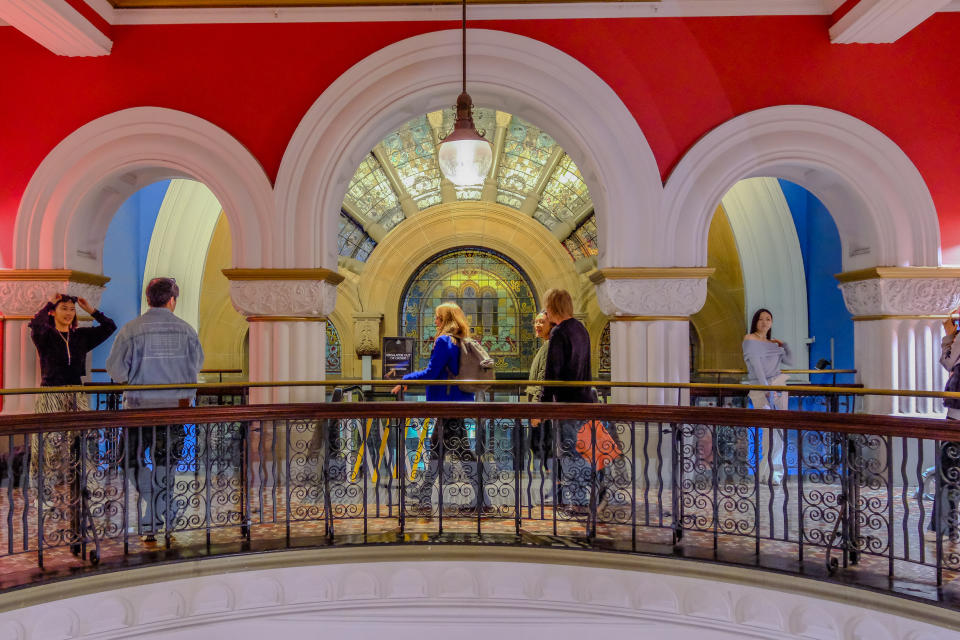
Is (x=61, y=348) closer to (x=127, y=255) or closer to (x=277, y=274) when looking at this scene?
(x=277, y=274)

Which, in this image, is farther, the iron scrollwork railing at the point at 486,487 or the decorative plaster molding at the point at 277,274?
the decorative plaster molding at the point at 277,274

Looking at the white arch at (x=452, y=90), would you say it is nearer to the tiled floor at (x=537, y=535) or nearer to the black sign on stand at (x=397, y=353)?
the tiled floor at (x=537, y=535)

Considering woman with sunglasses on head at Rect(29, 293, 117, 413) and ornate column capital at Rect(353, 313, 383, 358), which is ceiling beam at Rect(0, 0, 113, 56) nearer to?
woman with sunglasses on head at Rect(29, 293, 117, 413)

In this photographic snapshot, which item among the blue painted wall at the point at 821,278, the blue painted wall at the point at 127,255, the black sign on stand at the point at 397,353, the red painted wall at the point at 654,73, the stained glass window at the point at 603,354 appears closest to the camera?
the red painted wall at the point at 654,73

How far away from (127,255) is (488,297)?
5.76 m

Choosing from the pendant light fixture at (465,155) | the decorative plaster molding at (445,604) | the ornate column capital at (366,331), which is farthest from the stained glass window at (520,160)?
the decorative plaster molding at (445,604)

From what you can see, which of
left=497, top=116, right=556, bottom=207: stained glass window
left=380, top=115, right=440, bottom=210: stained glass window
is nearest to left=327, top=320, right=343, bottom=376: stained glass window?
left=380, top=115, right=440, bottom=210: stained glass window

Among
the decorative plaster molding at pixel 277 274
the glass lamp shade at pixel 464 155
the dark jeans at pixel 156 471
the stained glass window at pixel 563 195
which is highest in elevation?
the stained glass window at pixel 563 195

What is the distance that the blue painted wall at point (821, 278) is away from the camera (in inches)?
336

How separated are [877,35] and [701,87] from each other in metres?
1.55

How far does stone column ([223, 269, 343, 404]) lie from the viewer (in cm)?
608

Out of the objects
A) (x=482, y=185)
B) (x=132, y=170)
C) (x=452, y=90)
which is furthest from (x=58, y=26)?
(x=482, y=185)

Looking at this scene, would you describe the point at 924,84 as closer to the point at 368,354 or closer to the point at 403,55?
A: the point at 403,55

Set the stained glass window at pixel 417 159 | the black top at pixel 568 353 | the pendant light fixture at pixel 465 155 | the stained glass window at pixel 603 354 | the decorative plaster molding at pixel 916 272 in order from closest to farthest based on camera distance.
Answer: the pendant light fixture at pixel 465 155, the black top at pixel 568 353, the decorative plaster molding at pixel 916 272, the stained glass window at pixel 417 159, the stained glass window at pixel 603 354
